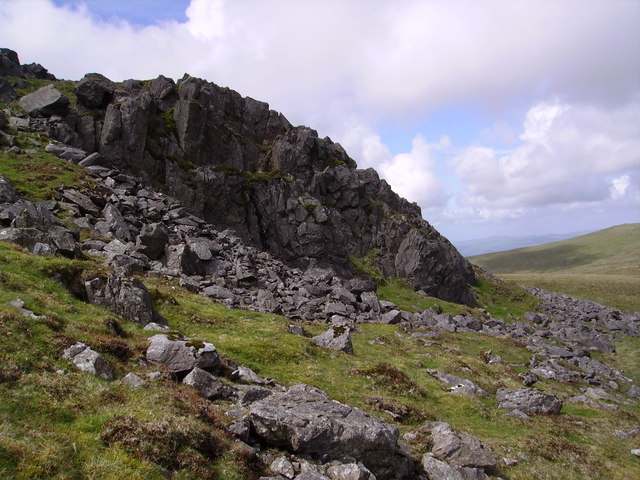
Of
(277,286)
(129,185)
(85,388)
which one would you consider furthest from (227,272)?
(85,388)

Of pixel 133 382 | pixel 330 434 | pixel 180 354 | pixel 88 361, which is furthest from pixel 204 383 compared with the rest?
pixel 330 434

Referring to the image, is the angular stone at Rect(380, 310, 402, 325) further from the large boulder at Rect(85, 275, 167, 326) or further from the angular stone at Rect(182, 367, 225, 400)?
the angular stone at Rect(182, 367, 225, 400)

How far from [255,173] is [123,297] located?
2620 inches

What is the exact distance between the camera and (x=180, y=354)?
18.5 metres

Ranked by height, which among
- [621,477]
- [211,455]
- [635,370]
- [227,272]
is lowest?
[635,370]

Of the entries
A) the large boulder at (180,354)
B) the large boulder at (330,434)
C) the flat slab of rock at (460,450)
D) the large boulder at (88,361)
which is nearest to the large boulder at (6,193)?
the large boulder at (180,354)

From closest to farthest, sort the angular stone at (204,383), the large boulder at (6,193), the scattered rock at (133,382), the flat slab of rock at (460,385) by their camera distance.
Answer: the scattered rock at (133,382) < the angular stone at (204,383) < the flat slab of rock at (460,385) < the large boulder at (6,193)

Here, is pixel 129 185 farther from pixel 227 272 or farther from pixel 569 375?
pixel 569 375

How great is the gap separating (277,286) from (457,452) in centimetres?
4084

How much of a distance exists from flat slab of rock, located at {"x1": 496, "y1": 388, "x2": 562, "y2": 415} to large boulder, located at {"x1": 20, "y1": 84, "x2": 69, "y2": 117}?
8551 cm

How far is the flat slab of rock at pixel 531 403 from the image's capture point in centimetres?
2862

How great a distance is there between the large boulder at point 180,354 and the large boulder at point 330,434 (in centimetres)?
493

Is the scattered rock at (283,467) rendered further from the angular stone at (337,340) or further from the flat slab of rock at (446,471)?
the angular stone at (337,340)

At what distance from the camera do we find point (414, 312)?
70.2m
